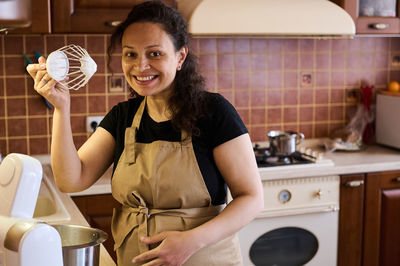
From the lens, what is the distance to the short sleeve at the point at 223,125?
1.44m

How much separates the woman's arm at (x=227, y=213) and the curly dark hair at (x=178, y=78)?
0.11 metres

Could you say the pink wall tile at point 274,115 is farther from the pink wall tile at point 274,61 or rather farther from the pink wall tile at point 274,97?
the pink wall tile at point 274,61

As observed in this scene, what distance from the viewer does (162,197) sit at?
146cm

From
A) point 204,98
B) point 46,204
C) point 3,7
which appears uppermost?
point 3,7

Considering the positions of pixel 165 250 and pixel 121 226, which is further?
pixel 121 226

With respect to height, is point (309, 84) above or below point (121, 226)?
above

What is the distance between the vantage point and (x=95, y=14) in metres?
2.43

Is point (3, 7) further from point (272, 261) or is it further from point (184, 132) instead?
point (272, 261)

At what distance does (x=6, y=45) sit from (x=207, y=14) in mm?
970

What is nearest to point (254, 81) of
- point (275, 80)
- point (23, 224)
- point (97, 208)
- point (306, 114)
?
point (275, 80)

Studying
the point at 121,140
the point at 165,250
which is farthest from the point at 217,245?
the point at 121,140

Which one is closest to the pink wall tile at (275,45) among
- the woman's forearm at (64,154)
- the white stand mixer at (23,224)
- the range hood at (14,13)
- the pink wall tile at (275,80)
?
the pink wall tile at (275,80)

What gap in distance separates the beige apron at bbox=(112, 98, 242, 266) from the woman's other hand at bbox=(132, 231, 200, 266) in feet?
0.46

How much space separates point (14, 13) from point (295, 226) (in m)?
2.24
